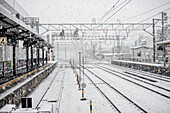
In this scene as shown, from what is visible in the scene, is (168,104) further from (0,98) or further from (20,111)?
(0,98)

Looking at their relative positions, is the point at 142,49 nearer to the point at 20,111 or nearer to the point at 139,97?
the point at 139,97

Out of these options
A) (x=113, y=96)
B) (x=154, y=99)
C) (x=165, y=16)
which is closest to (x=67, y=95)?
(x=113, y=96)

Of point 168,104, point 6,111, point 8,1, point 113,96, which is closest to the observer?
point 6,111

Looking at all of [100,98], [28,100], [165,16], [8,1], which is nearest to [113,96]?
[100,98]

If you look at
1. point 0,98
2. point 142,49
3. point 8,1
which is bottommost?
point 0,98

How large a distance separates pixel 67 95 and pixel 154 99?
4970 millimetres

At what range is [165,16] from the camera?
2255 cm

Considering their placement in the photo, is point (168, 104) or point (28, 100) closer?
point (28, 100)

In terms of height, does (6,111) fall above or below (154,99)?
above

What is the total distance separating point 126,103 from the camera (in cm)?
798

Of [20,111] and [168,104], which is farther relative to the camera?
[168,104]

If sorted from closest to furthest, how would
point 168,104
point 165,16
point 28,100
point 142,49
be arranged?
point 28,100 → point 168,104 → point 165,16 → point 142,49

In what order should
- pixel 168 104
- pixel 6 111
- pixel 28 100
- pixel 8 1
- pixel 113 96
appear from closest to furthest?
pixel 6 111 → pixel 28 100 → pixel 168 104 → pixel 113 96 → pixel 8 1

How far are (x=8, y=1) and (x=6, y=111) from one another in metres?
12.7
